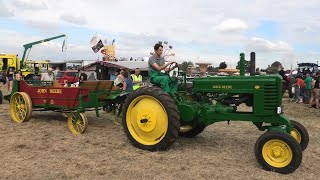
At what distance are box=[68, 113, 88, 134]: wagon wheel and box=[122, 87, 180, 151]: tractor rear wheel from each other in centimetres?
152

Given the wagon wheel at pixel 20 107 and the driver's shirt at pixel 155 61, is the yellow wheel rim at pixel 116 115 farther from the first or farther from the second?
the driver's shirt at pixel 155 61

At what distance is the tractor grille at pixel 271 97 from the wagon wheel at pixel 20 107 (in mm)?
5508

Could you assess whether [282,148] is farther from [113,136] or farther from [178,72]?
[113,136]

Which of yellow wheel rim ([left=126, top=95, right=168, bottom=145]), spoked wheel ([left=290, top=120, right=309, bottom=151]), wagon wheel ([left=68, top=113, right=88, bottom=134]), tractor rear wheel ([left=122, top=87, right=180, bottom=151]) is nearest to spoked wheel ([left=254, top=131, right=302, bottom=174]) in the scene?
spoked wheel ([left=290, top=120, right=309, bottom=151])

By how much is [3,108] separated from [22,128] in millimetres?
4157

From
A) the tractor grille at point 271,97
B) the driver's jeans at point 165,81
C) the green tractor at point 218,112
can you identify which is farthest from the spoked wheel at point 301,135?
the driver's jeans at point 165,81

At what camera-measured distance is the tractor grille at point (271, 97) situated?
541 cm

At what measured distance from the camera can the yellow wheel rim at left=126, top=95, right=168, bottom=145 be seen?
5.95m

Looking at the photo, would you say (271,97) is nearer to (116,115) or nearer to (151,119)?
(151,119)

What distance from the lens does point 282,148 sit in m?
4.98

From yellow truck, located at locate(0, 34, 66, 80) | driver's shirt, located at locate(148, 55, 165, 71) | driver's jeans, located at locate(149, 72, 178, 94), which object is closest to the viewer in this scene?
driver's jeans, located at locate(149, 72, 178, 94)

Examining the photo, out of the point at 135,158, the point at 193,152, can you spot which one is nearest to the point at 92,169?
the point at 135,158

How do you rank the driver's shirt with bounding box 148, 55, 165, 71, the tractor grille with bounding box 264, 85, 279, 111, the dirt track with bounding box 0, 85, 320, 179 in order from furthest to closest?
the driver's shirt with bounding box 148, 55, 165, 71, the tractor grille with bounding box 264, 85, 279, 111, the dirt track with bounding box 0, 85, 320, 179

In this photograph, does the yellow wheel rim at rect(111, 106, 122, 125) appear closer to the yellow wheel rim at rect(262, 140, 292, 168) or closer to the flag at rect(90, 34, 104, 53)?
the yellow wheel rim at rect(262, 140, 292, 168)
